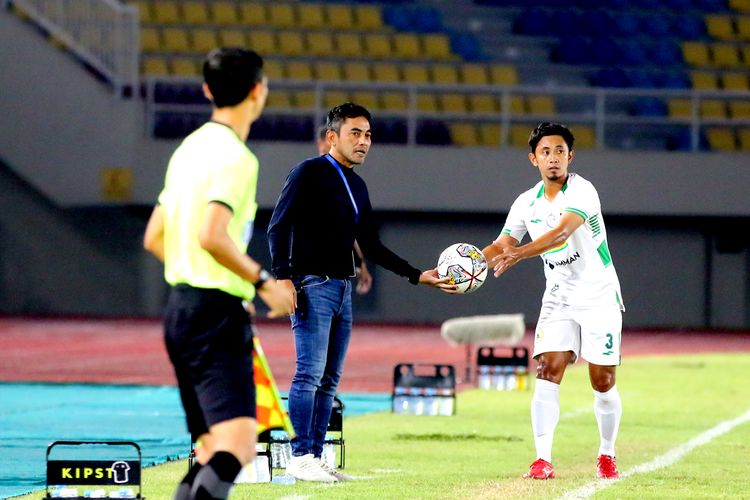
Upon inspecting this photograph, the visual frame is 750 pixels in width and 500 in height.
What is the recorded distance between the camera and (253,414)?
219 inches

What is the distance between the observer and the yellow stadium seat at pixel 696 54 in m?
33.4

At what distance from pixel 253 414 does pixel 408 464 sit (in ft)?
14.6

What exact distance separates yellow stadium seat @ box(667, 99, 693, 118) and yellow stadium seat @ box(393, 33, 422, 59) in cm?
546

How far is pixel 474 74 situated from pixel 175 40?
639 centimetres

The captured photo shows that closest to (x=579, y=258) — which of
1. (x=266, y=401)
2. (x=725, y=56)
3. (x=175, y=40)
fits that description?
(x=266, y=401)

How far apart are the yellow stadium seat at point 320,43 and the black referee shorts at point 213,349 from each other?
89.4 ft

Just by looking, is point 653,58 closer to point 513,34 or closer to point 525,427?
point 513,34

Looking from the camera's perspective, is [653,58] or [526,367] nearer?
[526,367]

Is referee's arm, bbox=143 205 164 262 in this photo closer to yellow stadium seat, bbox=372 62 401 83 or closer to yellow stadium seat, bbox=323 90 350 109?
yellow stadium seat, bbox=323 90 350 109

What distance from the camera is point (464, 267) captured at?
909 cm

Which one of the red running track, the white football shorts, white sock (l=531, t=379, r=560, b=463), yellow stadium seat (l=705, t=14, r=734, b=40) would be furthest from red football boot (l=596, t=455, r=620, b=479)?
yellow stadium seat (l=705, t=14, r=734, b=40)

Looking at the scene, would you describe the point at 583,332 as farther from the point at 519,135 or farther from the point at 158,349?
the point at 519,135

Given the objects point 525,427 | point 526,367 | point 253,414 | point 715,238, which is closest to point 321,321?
point 253,414

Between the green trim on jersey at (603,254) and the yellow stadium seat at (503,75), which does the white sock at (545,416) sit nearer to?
the green trim on jersey at (603,254)
